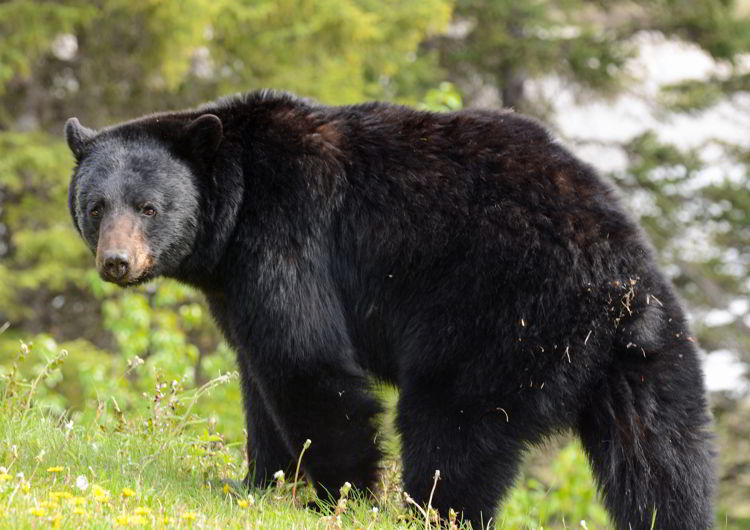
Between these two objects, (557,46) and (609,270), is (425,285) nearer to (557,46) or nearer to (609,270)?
(609,270)

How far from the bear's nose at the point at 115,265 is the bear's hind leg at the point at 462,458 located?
1.45 meters

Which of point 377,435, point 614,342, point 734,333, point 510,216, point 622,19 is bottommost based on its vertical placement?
point 734,333

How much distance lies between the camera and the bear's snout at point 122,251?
15.4 feet

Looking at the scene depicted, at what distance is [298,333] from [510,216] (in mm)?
1019

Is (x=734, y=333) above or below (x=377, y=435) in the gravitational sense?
below

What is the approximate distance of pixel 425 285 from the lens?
15.0 feet

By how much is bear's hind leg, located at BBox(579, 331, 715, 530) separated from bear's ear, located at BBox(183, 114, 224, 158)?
2.07 m

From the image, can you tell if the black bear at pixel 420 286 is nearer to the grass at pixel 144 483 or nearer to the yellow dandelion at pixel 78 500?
the grass at pixel 144 483

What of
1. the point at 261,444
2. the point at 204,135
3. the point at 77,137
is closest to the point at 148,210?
the point at 204,135

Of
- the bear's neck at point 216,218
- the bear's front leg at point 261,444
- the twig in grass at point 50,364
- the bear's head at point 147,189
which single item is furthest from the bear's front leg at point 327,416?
the twig in grass at point 50,364

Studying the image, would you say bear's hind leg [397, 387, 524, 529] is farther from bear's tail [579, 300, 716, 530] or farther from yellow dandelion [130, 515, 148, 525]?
yellow dandelion [130, 515, 148, 525]

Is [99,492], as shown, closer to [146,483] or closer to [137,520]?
[137,520]

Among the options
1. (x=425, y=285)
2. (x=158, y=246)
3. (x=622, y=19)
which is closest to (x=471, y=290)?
(x=425, y=285)

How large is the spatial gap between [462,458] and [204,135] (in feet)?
6.29
